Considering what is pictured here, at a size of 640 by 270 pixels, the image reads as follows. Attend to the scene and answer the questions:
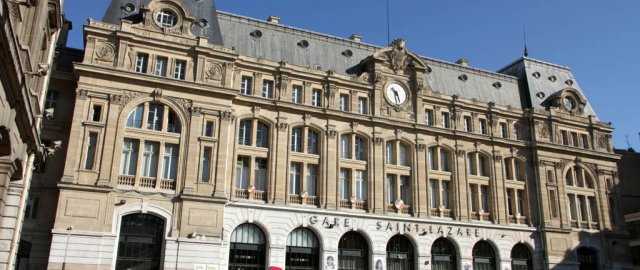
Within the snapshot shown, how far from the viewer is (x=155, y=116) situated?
38969 millimetres

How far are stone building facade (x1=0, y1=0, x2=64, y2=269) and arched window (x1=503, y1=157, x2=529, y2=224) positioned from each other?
37218 millimetres

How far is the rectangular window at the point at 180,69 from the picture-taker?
40.2 meters

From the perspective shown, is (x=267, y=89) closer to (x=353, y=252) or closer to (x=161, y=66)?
(x=161, y=66)

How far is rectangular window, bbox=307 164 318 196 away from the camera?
1699 inches

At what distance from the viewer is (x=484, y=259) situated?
47.2 metres

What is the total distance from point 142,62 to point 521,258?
33977mm

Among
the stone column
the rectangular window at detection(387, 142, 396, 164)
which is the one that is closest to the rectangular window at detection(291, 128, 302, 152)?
the stone column

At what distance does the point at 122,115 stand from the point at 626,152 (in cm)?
5080

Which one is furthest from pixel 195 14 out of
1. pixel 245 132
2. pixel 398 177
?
pixel 398 177

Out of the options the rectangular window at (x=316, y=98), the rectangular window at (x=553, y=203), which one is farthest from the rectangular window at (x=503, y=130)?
the rectangular window at (x=316, y=98)

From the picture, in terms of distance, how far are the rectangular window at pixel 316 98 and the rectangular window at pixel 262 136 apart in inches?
184

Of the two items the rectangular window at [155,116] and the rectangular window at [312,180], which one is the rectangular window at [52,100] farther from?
the rectangular window at [312,180]

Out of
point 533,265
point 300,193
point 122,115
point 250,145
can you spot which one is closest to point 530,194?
point 533,265

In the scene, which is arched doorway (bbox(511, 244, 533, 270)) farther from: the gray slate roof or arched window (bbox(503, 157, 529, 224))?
the gray slate roof
